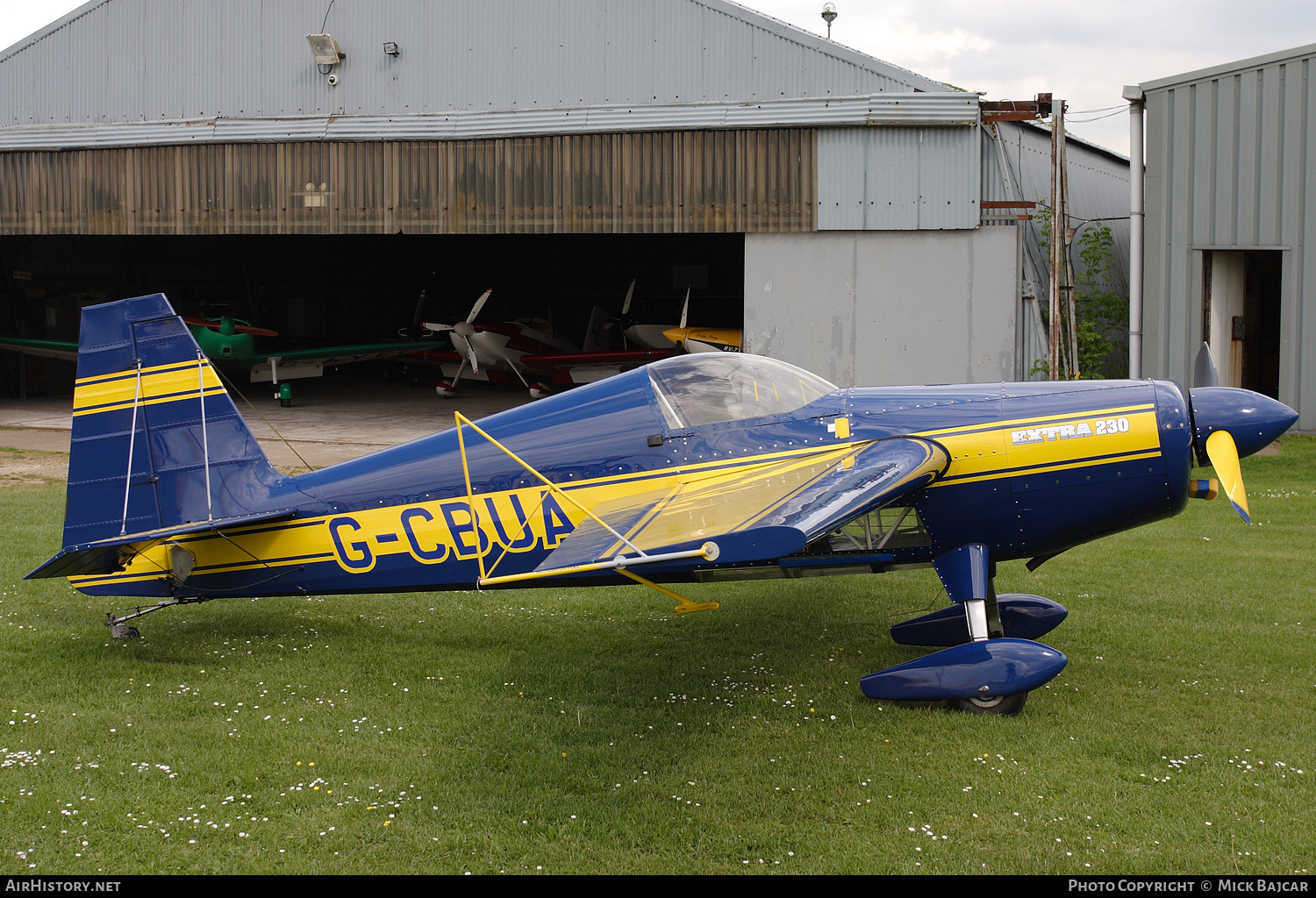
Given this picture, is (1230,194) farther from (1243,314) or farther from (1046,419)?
(1046,419)

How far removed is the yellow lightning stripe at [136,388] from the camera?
7.09 m

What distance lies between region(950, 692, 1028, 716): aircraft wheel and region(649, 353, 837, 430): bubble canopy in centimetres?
203

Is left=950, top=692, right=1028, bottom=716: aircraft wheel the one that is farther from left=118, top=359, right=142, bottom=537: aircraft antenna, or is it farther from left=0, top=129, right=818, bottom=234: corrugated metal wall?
left=0, top=129, right=818, bottom=234: corrugated metal wall

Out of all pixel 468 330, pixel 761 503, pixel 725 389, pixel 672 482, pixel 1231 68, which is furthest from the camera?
pixel 468 330

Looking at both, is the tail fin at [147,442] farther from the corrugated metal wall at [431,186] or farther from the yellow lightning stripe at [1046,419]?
the corrugated metal wall at [431,186]

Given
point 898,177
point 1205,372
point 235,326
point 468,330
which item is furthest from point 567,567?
point 235,326

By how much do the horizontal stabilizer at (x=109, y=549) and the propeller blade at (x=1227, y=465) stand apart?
5742 mm

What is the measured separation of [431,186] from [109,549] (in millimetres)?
13091

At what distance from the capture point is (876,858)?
4422 millimetres

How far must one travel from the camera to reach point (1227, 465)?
6.13 m

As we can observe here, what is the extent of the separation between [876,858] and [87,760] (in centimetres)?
403

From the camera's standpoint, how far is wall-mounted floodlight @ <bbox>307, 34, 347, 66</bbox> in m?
18.8

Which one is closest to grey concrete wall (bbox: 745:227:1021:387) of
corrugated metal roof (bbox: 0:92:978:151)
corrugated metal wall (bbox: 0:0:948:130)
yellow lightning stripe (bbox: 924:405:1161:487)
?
corrugated metal roof (bbox: 0:92:978:151)

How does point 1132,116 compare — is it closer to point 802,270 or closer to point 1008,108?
point 1008,108
